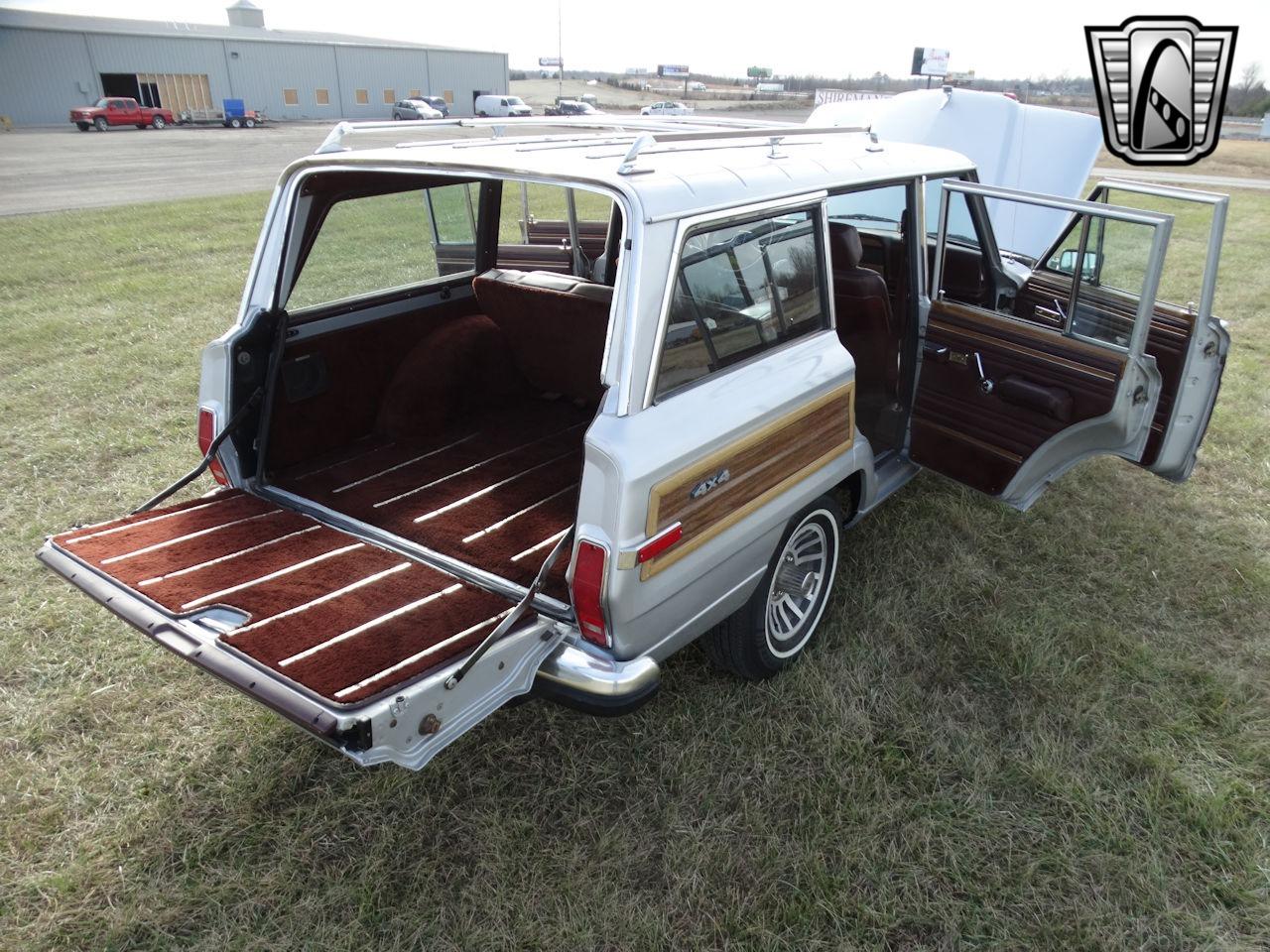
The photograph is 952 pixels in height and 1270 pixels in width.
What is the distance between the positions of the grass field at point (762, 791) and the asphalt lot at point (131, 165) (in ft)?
43.1

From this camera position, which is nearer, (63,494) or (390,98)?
(63,494)

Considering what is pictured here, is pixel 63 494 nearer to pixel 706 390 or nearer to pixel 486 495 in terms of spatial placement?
pixel 486 495

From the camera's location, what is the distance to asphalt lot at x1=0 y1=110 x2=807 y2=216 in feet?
48.4

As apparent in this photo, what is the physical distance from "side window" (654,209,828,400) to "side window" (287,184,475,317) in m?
1.72

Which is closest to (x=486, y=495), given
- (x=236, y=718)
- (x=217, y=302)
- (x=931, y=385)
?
(x=236, y=718)

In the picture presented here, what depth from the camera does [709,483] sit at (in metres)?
2.56

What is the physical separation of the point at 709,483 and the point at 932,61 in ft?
109

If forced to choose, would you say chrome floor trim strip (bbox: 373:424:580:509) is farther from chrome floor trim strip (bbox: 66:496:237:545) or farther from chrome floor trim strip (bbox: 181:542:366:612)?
chrome floor trim strip (bbox: 66:496:237:545)

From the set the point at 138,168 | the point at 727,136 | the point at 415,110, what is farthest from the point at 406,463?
the point at 415,110

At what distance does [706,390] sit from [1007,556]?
238 cm

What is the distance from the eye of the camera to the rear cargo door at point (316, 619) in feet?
7.00

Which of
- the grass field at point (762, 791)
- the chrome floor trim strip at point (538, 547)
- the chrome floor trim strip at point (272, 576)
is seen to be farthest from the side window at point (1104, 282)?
the chrome floor trim strip at point (272, 576)

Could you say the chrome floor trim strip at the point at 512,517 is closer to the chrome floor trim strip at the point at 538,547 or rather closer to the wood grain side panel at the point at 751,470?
the chrome floor trim strip at the point at 538,547

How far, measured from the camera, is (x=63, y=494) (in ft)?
15.0
